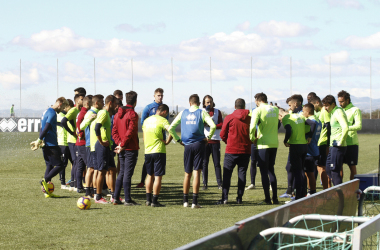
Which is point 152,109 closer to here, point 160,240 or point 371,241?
point 160,240

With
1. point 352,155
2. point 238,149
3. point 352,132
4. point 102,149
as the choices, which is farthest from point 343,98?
point 102,149

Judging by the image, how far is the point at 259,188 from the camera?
32.0 ft

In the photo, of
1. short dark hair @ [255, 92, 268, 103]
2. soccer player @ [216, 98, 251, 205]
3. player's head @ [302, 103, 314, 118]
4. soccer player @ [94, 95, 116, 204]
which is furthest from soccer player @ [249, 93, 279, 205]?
soccer player @ [94, 95, 116, 204]

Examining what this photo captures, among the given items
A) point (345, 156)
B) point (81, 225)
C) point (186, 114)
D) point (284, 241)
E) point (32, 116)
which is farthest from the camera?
point (32, 116)

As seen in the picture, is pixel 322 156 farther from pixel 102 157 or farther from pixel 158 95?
pixel 102 157

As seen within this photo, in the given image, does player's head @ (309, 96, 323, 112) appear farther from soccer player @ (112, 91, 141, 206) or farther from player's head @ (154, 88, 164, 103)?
soccer player @ (112, 91, 141, 206)

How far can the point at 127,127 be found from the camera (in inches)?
299

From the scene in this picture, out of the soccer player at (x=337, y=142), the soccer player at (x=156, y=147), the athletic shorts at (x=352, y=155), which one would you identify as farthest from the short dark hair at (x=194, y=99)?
the athletic shorts at (x=352, y=155)

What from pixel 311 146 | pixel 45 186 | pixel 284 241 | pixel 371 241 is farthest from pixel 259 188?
pixel 284 241

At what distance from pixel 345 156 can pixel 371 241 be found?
496cm

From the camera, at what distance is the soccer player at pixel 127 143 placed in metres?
7.47

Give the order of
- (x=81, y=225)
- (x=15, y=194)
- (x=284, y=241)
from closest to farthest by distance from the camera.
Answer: (x=284, y=241)
(x=81, y=225)
(x=15, y=194)

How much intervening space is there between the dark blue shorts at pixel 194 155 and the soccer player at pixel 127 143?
97 centimetres

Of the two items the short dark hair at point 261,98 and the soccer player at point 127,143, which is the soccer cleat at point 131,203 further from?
the short dark hair at point 261,98
